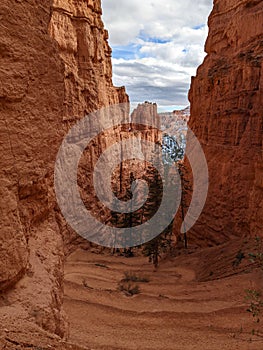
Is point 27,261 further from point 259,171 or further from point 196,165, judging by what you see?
point 196,165

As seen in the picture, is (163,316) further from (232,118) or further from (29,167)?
(232,118)

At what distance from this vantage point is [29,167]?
419 centimetres

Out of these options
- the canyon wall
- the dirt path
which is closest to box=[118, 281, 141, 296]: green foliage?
the dirt path

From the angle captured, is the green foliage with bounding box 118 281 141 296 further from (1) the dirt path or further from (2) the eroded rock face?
(2) the eroded rock face

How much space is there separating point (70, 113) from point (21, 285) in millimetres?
19524

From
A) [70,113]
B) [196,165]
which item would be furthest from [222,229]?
[70,113]

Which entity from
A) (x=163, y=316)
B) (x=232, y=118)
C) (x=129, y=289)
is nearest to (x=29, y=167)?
(x=163, y=316)

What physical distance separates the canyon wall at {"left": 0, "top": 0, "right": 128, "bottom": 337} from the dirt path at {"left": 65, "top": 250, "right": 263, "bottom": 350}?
8.11 feet

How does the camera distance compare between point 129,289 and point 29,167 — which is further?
point 129,289

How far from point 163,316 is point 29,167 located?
623cm

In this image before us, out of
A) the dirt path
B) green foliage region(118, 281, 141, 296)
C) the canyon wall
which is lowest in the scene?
green foliage region(118, 281, 141, 296)

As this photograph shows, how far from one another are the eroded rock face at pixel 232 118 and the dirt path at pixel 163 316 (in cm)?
555

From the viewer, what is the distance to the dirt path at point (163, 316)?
7098 mm

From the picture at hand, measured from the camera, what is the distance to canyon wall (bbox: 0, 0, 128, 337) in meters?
3.58
